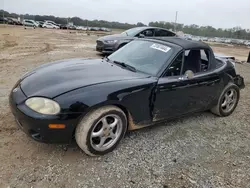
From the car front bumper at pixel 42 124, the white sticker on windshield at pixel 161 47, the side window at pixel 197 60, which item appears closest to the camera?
the car front bumper at pixel 42 124

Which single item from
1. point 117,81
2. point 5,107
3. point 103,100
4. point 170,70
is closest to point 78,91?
point 103,100

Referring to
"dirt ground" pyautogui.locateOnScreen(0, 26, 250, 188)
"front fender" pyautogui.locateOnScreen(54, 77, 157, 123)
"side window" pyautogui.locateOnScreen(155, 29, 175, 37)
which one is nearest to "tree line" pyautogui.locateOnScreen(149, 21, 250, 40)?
"side window" pyautogui.locateOnScreen(155, 29, 175, 37)

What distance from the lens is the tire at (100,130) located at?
2.87 m

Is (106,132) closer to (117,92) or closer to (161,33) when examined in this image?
(117,92)

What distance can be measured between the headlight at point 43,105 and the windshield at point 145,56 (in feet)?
4.80

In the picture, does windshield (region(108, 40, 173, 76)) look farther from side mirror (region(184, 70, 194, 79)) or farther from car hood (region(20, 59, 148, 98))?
side mirror (region(184, 70, 194, 79))

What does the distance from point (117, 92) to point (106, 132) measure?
528 mm

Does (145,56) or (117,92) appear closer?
(117,92)

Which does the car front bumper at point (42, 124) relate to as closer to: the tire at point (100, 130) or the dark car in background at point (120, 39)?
the tire at point (100, 130)

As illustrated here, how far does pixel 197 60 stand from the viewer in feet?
14.1

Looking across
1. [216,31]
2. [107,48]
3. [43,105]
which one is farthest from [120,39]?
[216,31]

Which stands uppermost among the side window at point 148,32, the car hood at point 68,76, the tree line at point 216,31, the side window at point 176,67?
the tree line at point 216,31

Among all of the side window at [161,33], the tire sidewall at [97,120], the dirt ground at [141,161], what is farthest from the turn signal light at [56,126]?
the side window at [161,33]

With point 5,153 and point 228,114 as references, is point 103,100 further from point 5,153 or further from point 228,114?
point 228,114
